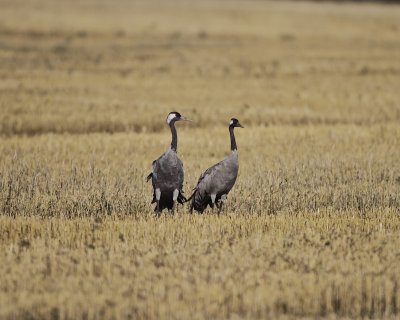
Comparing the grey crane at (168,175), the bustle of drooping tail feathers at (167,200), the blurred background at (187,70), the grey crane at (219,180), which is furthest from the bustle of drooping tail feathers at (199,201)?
the blurred background at (187,70)

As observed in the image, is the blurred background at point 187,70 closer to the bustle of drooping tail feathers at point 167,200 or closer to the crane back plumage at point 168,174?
the bustle of drooping tail feathers at point 167,200

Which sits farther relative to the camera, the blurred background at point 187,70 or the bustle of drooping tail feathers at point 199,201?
the blurred background at point 187,70

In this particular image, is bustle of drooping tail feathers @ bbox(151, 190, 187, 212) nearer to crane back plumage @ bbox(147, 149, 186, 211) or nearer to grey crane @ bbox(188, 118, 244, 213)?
crane back plumage @ bbox(147, 149, 186, 211)

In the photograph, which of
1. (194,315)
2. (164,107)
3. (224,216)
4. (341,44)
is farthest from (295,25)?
(194,315)

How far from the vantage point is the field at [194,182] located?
8.29 metres

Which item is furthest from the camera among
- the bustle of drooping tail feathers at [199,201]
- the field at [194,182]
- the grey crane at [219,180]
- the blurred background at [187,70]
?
the blurred background at [187,70]

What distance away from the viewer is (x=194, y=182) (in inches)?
589

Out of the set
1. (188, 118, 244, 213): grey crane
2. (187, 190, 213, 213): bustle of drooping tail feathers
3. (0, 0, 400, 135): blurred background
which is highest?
(0, 0, 400, 135): blurred background

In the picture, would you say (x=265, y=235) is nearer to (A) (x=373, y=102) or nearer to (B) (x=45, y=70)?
(A) (x=373, y=102)

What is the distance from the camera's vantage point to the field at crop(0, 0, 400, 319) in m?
8.29

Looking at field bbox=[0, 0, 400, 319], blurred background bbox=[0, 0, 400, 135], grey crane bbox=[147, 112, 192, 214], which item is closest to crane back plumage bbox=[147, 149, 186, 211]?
grey crane bbox=[147, 112, 192, 214]

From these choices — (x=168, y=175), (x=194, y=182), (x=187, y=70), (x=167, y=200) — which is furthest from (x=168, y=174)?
(x=187, y=70)

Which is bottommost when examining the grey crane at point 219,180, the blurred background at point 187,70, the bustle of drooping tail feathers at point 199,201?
the bustle of drooping tail feathers at point 199,201

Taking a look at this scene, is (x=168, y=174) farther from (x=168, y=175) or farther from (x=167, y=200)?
(x=167, y=200)
